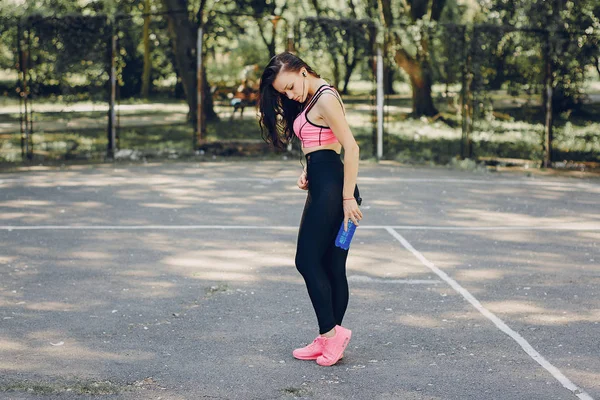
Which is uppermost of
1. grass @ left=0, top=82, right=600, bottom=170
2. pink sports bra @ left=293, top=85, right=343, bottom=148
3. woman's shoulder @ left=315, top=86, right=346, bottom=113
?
woman's shoulder @ left=315, top=86, right=346, bottom=113

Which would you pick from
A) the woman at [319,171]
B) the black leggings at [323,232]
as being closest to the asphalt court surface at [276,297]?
the woman at [319,171]

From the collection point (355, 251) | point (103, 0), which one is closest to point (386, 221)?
point (355, 251)

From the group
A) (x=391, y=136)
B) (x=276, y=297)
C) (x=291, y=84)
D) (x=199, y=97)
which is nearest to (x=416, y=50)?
(x=391, y=136)

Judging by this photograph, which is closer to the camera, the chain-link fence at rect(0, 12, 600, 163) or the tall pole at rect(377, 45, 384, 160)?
the chain-link fence at rect(0, 12, 600, 163)

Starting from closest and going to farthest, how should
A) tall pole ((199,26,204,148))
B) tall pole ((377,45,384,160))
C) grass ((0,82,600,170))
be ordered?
tall pole ((199,26,204,148)) < tall pole ((377,45,384,160)) < grass ((0,82,600,170))

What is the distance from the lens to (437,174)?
53.9 ft

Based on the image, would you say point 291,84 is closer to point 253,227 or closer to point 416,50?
point 253,227

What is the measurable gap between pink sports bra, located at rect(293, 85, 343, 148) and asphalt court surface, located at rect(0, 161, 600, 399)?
147 cm

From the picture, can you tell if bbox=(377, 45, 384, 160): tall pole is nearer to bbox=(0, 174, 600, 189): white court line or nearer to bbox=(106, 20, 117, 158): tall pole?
bbox=(0, 174, 600, 189): white court line

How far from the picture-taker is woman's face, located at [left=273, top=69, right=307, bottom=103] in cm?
576

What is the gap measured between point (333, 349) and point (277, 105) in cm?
163

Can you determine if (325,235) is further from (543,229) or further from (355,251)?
(543,229)

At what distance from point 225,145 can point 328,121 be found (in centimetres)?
1345

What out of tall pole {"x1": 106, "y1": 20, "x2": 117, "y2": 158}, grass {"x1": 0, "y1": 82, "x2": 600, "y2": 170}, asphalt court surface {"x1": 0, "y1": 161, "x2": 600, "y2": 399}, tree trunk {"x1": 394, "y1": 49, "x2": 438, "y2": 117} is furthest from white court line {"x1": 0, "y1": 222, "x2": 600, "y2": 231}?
tree trunk {"x1": 394, "y1": 49, "x2": 438, "y2": 117}
